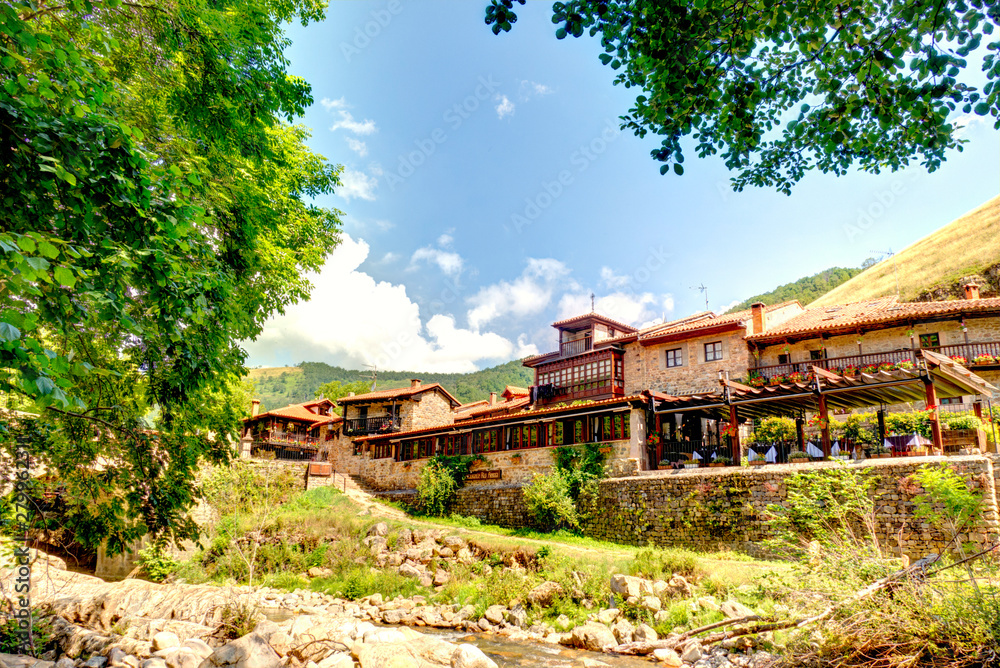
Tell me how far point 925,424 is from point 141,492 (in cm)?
2411

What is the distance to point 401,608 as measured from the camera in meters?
15.9

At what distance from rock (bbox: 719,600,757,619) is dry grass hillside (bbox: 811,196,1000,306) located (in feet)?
117

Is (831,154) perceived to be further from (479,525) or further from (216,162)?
(479,525)

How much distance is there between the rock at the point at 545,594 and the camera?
14289 mm

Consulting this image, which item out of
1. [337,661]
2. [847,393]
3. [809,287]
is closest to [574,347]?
[847,393]

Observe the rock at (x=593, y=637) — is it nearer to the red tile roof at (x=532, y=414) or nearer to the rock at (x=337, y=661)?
the rock at (x=337, y=661)

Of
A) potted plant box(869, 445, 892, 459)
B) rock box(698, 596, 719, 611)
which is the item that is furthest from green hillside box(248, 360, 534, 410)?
rock box(698, 596, 719, 611)

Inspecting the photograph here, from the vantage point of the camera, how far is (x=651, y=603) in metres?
12.5

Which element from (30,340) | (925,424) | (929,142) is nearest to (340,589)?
(30,340)

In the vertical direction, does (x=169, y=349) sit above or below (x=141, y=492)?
above

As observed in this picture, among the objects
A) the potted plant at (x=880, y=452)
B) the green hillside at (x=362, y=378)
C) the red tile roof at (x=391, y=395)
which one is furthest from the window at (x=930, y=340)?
the green hillside at (x=362, y=378)

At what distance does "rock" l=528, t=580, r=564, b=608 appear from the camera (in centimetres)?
1429

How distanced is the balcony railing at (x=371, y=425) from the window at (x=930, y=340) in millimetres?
28654

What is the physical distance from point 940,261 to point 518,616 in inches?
2072
